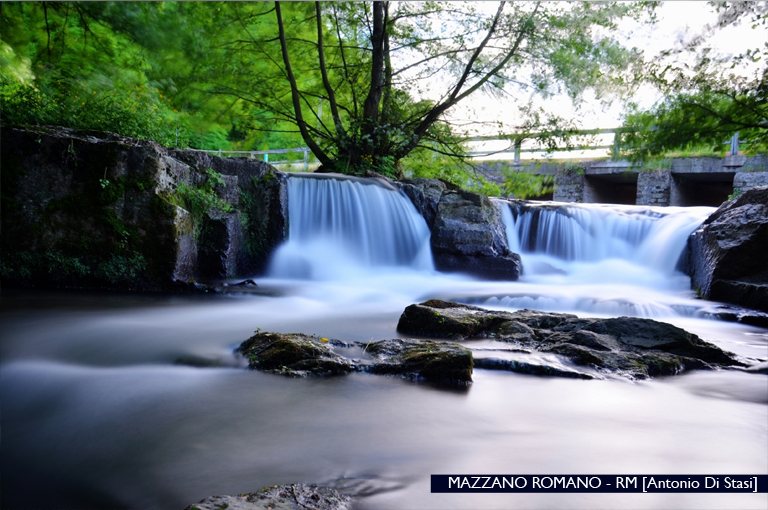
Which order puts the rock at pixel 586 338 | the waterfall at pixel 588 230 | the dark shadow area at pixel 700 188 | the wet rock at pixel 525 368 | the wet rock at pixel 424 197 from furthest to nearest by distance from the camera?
the dark shadow area at pixel 700 188 < the waterfall at pixel 588 230 < the wet rock at pixel 424 197 < the rock at pixel 586 338 < the wet rock at pixel 525 368

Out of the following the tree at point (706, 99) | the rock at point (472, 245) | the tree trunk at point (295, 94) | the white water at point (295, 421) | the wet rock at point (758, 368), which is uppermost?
the tree trunk at point (295, 94)

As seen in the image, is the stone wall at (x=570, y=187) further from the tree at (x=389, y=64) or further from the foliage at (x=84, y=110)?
the foliage at (x=84, y=110)

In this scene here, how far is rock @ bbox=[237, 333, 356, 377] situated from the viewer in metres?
3.17

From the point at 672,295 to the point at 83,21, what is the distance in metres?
7.73

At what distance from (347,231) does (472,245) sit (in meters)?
2.14

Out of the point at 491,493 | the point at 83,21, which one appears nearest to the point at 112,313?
the point at 83,21

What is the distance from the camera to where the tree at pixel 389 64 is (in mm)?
9000

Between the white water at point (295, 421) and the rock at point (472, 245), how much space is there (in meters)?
3.74

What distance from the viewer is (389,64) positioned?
34.8ft

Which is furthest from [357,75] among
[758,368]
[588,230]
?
[758,368]

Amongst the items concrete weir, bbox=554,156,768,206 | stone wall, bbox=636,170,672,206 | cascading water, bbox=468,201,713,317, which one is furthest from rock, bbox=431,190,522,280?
stone wall, bbox=636,170,672,206

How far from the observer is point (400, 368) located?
3203mm

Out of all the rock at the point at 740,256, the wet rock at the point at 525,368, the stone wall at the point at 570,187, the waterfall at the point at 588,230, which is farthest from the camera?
the stone wall at the point at 570,187

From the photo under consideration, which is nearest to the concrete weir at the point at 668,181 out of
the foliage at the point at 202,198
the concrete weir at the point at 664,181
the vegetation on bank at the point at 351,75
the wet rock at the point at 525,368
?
the concrete weir at the point at 664,181
